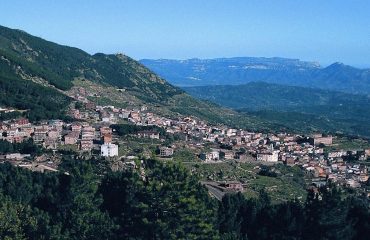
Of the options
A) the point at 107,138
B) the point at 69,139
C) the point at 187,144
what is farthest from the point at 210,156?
the point at 69,139

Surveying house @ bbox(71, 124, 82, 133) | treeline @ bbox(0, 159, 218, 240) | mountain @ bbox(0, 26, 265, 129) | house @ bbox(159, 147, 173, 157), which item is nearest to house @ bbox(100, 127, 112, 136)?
house @ bbox(71, 124, 82, 133)

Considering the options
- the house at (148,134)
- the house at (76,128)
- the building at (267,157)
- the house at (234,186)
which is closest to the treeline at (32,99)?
the house at (76,128)

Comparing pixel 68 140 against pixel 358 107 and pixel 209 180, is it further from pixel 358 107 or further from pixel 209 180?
pixel 358 107


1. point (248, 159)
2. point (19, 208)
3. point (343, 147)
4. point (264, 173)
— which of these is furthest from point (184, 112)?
point (19, 208)

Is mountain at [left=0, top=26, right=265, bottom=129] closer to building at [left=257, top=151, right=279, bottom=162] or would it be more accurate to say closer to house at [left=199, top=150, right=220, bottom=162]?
house at [left=199, top=150, right=220, bottom=162]

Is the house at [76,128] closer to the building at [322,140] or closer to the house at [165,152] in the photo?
the house at [165,152]

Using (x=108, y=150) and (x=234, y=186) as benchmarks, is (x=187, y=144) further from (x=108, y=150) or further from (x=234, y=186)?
(x=234, y=186)
